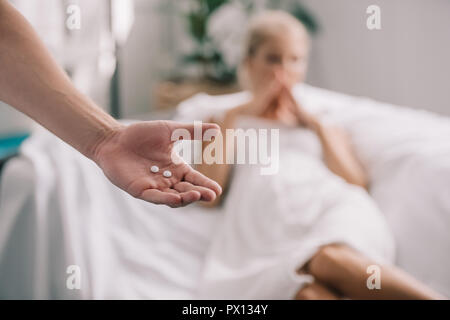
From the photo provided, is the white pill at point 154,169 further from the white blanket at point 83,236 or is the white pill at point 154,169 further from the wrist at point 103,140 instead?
the white blanket at point 83,236

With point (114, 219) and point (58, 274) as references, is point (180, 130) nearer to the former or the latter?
point (58, 274)

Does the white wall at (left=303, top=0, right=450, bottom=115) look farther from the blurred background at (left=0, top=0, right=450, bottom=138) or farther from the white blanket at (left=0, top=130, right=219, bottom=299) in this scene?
the white blanket at (left=0, top=130, right=219, bottom=299)

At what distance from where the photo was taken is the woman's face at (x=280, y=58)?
51.5 inches

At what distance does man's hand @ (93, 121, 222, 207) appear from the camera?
57 centimetres

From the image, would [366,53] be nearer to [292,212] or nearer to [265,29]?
[265,29]

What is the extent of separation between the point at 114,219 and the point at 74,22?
53 cm

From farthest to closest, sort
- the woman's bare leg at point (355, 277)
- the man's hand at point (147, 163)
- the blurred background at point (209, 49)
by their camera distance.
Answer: the blurred background at point (209, 49), the woman's bare leg at point (355, 277), the man's hand at point (147, 163)

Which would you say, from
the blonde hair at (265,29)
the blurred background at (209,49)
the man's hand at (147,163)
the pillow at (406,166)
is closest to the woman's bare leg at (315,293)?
the pillow at (406,166)

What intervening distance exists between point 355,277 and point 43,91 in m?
0.60

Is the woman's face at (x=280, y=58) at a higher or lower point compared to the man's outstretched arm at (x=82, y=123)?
higher

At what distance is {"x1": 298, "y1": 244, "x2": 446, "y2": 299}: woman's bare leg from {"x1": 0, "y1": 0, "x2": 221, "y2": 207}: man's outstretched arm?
1.24 feet

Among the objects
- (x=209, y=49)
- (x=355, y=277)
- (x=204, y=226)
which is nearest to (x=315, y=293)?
(x=355, y=277)

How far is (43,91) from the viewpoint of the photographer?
63 centimetres
